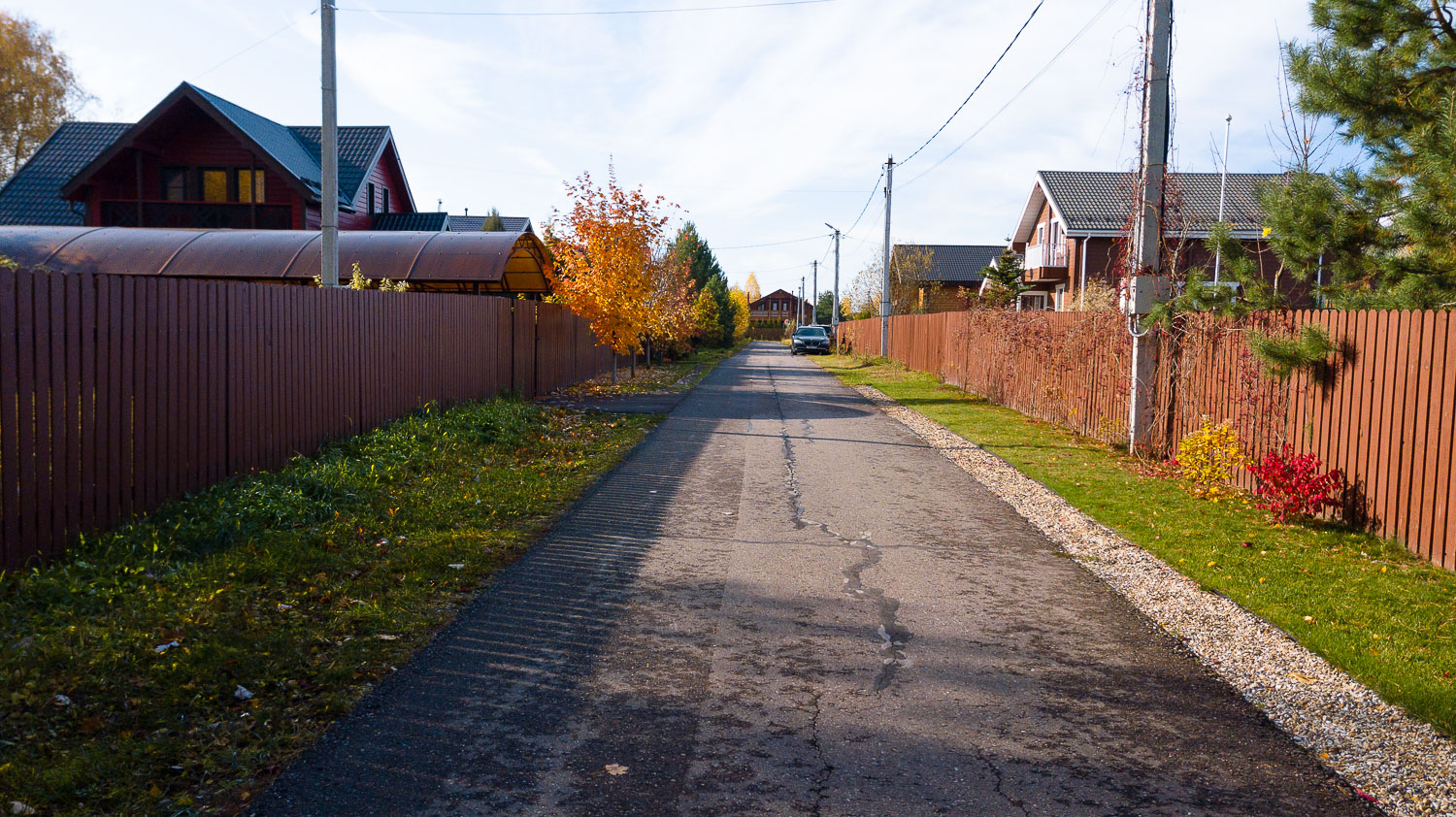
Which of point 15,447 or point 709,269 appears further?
point 709,269

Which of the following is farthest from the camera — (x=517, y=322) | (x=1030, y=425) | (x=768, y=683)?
(x=517, y=322)

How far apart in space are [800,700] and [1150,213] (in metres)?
9.56

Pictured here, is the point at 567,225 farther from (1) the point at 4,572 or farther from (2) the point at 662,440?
(1) the point at 4,572

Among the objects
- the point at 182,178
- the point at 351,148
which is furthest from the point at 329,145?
the point at 351,148

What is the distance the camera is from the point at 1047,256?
140 feet

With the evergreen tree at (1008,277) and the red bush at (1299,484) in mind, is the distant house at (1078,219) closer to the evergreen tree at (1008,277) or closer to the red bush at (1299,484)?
the evergreen tree at (1008,277)

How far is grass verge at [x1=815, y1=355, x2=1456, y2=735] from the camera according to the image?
4941mm

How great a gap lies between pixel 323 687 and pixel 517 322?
1502cm

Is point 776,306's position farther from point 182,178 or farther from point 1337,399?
point 1337,399

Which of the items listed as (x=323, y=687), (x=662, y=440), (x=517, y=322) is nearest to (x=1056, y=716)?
(x=323, y=687)

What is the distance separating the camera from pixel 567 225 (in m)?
24.8

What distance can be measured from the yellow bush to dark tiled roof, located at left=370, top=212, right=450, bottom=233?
2937 cm

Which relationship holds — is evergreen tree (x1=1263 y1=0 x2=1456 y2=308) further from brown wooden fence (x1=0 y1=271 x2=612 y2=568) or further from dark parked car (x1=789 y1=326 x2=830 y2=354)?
dark parked car (x1=789 y1=326 x2=830 y2=354)

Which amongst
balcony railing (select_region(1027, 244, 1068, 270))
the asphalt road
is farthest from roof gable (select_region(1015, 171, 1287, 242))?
the asphalt road
